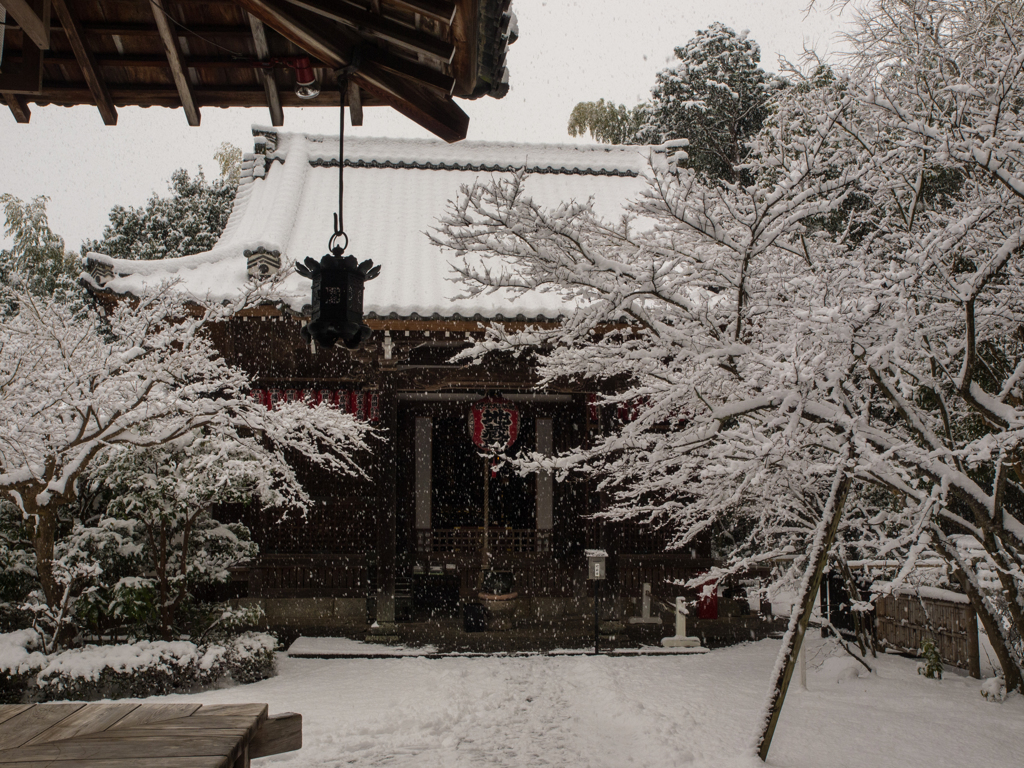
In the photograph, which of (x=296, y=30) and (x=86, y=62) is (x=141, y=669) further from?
(x=296, y=30)

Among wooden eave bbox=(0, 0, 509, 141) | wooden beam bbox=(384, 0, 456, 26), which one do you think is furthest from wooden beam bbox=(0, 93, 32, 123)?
wooden beam bbox=(384, 0, 456, 26)

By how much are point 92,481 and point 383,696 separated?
3804mm

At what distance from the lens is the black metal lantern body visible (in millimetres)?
4129

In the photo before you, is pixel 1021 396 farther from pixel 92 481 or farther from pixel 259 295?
pixel 92 481

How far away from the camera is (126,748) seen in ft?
8.20

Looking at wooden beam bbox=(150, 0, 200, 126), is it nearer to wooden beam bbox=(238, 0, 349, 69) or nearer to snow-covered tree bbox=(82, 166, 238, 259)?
wooden beam bbox=(238, 0, 349, 69)

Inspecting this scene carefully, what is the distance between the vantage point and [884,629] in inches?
345

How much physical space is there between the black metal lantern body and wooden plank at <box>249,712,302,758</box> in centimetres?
202

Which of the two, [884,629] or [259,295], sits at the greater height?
[259,295]

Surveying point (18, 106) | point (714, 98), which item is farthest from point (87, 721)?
point (714, 98)

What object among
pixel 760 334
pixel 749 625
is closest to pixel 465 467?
pixel 749 625

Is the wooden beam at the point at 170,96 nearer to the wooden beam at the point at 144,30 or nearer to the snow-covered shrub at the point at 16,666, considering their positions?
the wooden beam at the point at 144,30

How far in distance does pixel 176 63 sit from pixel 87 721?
9.40 feet

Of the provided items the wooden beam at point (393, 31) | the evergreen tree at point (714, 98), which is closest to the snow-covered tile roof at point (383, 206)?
the evergreen tree at point (714, 98)
